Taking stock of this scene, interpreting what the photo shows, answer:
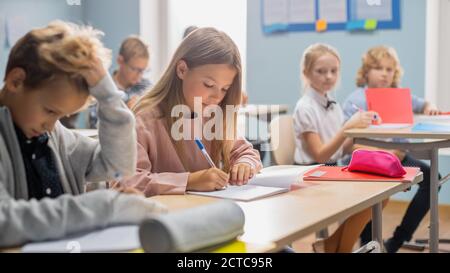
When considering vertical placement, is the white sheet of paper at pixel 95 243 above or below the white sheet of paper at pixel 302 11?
below

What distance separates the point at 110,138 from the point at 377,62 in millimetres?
2578

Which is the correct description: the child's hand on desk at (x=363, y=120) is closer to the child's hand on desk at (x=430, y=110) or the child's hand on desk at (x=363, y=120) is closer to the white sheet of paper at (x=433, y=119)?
the white sheet of paper at (x=433, y=119)

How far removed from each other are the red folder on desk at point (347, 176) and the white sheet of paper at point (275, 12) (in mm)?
2589

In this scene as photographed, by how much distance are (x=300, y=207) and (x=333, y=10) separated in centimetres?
293

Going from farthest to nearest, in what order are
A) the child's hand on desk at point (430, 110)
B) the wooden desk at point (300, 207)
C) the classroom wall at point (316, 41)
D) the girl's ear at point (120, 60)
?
the classroom wall at point (316, 41) → the girl's ear at point (120, 60) → the child's hand on desk at point (430, 110) → the wooden desk at point (300, 207)

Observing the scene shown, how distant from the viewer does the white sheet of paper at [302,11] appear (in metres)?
3.79

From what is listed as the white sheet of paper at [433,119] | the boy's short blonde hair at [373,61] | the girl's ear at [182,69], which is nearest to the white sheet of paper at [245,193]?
the girl's ear at [182,69]

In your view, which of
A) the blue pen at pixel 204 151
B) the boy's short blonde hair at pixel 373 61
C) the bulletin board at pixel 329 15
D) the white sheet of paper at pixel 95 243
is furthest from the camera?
the bulletin board at pixel 329 15

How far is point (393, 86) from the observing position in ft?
10.4

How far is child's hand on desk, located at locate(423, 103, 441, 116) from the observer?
2.98m

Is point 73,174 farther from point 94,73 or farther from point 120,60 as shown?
point 120,60

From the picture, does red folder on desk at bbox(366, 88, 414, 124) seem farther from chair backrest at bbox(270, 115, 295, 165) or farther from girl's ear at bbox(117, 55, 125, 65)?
girl's ear at bbox(117, 55, 125, 65)

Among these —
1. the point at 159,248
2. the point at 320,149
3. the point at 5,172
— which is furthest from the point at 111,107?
the point at 320,149
